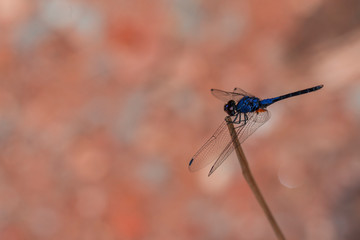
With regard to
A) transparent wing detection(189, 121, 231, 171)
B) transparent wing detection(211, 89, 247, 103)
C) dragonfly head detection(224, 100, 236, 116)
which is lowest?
transparent wing detection(189, 121, 231, 171)

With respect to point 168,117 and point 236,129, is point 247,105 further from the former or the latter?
point 168,117

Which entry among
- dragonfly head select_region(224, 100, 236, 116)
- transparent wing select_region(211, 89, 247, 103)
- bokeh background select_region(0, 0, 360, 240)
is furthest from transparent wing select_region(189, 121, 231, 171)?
bokeh background select_region(0, 0, 360, 240)

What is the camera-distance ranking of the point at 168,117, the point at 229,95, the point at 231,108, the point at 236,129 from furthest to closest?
1. the point at 168,117
2. the point at 229,95
3. the point at 231,108
4. the point at 236,129

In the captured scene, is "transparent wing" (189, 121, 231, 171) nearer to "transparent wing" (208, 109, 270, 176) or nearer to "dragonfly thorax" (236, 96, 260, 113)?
"transparent wing" (208, 109, 270, 176)

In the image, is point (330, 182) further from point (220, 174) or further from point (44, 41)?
point (44, 41)

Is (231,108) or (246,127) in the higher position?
(231,108)

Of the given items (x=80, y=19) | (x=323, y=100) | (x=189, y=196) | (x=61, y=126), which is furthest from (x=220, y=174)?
(x=80, y=19)

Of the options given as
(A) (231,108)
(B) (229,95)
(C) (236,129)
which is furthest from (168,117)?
(C) (236,129)
